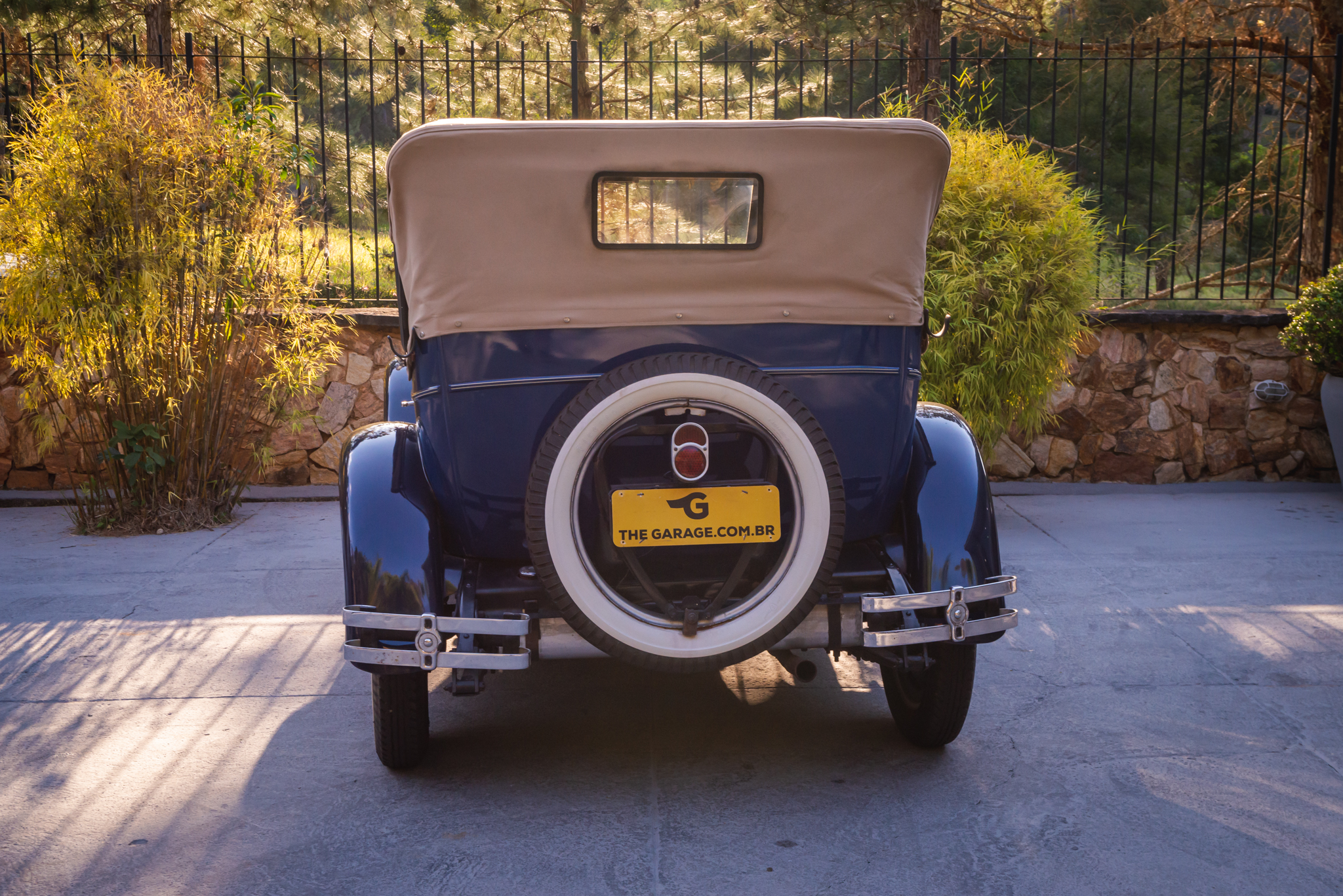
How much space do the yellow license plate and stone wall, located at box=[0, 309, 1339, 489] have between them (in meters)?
4.73

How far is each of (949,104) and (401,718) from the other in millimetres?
5554

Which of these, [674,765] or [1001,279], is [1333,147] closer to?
[1001,279]

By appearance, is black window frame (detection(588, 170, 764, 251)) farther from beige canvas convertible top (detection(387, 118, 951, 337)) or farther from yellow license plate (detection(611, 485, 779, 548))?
yellow license plate (detection(611, 485, 779, 548))

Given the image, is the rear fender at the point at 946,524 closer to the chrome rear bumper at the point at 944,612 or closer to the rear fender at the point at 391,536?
the chrome rear bumper at the point at 944,612

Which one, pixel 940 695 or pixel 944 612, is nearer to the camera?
pixel 944 612

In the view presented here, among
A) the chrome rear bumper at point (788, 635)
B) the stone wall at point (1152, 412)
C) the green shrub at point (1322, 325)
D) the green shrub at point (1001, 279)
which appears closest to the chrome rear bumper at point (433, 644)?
the chrome rear bumper at point (788, 635)

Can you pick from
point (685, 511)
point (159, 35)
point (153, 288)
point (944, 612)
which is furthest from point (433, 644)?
point (159, 35)

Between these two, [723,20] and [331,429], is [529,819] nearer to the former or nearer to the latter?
[331,429]

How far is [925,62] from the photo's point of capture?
7.03 m

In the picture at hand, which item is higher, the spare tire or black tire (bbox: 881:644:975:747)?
the spare tire

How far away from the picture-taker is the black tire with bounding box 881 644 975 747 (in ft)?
9.64

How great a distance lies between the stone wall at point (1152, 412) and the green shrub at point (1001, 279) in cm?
127

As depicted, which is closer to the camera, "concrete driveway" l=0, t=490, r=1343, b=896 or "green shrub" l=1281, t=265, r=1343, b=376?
"concrete driveway" l=0, t=490, r=1343, b=896

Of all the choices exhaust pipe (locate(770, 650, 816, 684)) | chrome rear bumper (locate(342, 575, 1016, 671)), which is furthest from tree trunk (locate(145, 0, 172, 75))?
exhaust pipe (locate(770, 650, 816, 684))
